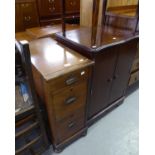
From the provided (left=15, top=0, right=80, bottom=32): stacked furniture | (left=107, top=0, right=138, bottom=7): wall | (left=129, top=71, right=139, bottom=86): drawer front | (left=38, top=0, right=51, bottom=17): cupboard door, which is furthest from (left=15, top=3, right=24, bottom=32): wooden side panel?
(left=129, top=71, right=139, bottom=86): drawer front

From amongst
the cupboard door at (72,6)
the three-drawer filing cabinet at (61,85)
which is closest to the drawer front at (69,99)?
the three-drawer filing cabinet at (61,85)

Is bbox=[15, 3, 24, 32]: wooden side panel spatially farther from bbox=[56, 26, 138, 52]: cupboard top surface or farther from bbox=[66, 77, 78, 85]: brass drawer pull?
bbox=[66, 77, 78, 85]: brass drawer pull

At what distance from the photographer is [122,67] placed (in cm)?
153

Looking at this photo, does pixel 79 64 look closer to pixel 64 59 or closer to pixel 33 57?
pixel 64 59

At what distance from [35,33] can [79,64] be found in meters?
1.17

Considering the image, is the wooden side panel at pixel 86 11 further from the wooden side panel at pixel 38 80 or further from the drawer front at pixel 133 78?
the wooden side panel at pixel 38 80

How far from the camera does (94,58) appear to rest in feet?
3.72

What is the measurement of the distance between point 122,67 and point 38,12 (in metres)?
1.54

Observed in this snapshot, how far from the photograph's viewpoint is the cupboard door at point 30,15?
6.83ft

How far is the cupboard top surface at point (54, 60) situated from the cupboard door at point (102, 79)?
0.16 meters

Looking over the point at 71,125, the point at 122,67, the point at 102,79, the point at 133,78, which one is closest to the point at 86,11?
the point at 122,67

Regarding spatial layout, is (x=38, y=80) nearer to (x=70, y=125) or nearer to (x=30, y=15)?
(x=70, y=125)

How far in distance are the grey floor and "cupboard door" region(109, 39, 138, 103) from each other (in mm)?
230

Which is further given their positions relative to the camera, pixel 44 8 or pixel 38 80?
pixel 44 8
